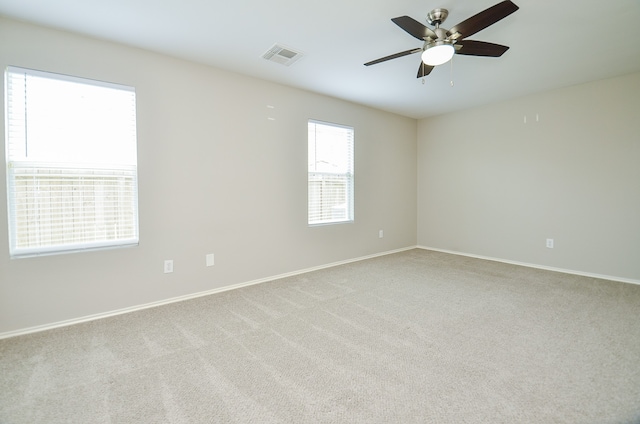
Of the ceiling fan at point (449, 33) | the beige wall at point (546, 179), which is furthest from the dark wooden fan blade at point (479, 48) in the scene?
the beige wall at point (546, 179)

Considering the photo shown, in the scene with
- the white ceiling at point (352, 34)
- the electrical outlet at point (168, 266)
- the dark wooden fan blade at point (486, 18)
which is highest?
the white ceiling at point (352, 34)

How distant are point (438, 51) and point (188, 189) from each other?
2.67 meters

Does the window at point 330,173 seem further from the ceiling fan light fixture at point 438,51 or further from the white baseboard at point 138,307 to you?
the ceiling fan light fixture at point 438,51

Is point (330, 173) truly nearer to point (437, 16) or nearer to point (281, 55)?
point (281, 55)

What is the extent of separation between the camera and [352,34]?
8.36 ft

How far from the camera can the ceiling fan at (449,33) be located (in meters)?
1.88

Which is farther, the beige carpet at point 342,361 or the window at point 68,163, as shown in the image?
the window at point 68,163

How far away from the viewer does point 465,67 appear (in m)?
3.21

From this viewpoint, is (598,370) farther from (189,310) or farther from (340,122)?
(340,122)

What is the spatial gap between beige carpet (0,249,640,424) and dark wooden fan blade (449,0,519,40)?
7.45 feet

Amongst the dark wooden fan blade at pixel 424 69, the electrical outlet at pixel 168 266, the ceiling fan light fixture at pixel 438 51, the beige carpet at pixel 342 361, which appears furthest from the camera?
the electrical outlet at pixel 168 266

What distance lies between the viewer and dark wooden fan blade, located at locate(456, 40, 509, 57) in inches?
87.0

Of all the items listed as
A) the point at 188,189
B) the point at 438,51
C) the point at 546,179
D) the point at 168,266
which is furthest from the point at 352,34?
the point at 546,179

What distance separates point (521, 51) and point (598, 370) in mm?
2834
